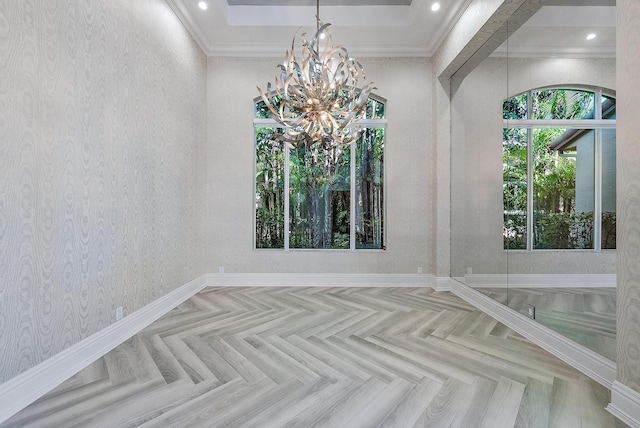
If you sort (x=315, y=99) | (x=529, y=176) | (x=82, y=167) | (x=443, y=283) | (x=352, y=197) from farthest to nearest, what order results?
(x=352, y=197)
(x=443, y=283)
(x=529, y=176)
(x=315, y=99)
(x=82, y=167)

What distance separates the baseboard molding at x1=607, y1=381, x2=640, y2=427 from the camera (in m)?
1.79

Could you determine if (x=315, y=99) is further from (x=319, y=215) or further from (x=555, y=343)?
(x=555, y=343)

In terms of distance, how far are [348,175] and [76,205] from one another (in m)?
3.77

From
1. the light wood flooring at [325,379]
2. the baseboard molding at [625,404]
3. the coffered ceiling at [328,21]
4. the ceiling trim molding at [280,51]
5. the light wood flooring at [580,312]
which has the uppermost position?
the coffered ceiling at [328,21]

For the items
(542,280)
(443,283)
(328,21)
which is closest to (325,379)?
(542,280)

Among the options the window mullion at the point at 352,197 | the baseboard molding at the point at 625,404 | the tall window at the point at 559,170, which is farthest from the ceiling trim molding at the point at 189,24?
the baseboard molding at the point at 625,404

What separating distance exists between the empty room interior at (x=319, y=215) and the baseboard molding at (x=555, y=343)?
2 centimetres

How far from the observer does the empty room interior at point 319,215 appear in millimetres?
1952

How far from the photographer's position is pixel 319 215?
5336mm

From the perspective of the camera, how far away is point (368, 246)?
207 inches

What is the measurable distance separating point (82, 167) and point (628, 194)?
3.69m

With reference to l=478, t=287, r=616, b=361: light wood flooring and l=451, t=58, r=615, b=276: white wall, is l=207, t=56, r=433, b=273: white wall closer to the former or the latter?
l=451, t=58, r=615, b=276: white wall

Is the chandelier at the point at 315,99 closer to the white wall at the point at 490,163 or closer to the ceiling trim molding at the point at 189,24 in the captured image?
the white wall at the point at 490,163

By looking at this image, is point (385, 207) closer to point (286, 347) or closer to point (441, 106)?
point (441, 106)
